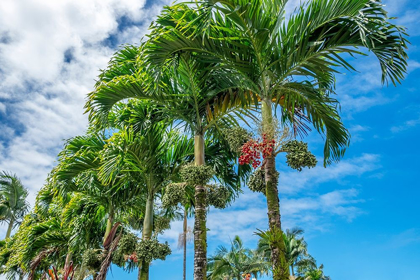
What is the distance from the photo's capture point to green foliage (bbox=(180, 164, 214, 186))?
8.77 meters

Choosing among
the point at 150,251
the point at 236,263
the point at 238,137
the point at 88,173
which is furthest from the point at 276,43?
the point at 236,263

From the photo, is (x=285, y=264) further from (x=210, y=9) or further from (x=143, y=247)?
(x=143, y=247)

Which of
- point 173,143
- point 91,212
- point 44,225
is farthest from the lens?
point 44,225

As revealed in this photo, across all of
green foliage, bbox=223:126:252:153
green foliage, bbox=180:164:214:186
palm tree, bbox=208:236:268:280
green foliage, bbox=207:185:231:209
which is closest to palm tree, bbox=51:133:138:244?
green foliage, bbox=180:164:214:186

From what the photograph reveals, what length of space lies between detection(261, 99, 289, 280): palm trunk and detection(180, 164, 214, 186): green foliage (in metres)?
2.17

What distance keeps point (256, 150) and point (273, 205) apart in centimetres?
107

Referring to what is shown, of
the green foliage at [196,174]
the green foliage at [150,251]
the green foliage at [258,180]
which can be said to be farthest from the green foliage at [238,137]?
the green foliage at [150,251]

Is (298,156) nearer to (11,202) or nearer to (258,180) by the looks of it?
(258,180)

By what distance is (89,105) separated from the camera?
33.5ft

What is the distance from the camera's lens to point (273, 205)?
6590 mm

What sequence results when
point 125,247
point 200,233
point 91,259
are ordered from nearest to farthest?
1. point 200,233
2. point 125,247
3. point 91,259

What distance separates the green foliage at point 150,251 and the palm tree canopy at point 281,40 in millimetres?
5253

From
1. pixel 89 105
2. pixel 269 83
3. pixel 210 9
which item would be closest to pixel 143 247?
pixel 89 105

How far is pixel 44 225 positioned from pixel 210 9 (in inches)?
607
